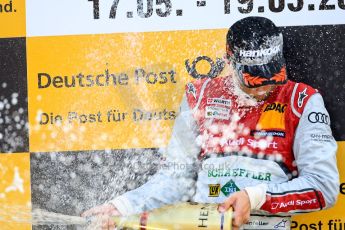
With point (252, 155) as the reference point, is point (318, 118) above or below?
above

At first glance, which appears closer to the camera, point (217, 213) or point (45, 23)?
point (217, 213)

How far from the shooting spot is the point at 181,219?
8.29ft

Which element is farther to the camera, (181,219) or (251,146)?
(251,146)

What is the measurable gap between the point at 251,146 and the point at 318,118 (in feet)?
0.81

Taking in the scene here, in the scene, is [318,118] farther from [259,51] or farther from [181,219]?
[181,219]

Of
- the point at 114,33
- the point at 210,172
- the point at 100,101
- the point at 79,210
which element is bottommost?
the point at 79,210

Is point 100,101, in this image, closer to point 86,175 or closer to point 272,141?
point 86,175

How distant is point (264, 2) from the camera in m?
2.64

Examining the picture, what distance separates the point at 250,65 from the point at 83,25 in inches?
23.8

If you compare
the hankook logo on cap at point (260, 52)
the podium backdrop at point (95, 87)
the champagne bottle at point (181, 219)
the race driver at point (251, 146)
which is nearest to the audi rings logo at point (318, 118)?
the race driver at point (251, 146)

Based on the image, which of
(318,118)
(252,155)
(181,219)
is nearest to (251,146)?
(252,155)

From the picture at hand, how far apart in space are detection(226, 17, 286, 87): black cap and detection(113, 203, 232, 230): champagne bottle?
1.48ft

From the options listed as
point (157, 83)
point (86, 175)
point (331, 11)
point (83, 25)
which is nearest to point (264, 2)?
point (331, 11)

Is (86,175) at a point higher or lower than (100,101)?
lower
